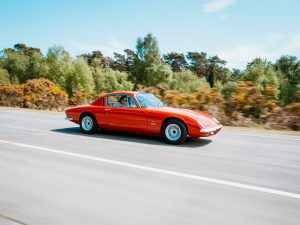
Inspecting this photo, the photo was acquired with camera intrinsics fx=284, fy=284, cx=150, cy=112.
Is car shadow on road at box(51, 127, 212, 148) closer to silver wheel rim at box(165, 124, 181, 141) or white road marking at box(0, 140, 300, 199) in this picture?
silver wheel rim at box(165, 124, 181, 141)

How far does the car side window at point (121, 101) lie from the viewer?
823 cm

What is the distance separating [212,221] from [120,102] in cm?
560

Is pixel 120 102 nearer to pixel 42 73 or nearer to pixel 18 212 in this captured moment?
pixel 18 212

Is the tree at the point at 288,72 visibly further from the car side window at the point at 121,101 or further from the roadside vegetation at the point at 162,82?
the car side window at the point at 121,101

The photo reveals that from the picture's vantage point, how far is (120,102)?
841 centimetres

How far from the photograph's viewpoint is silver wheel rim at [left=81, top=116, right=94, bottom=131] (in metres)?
8.85

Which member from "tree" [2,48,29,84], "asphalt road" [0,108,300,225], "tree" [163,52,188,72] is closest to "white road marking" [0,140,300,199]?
"asphalt road" [0,108,300,225]

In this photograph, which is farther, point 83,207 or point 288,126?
point 288,126

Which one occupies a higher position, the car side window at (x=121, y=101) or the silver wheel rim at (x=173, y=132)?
the car side window at (x=121, y=101)

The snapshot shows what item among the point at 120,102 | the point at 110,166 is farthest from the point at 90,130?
the point at 110,166

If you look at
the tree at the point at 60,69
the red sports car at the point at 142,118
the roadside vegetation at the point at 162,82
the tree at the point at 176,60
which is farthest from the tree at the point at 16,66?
the red sports car at the point at 142,118

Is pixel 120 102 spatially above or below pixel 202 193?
above

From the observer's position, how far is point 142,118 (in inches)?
310

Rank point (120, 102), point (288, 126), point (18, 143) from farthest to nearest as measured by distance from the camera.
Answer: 1. point (288, 126)
2. point (120, 102)
3. point (18, 143)
